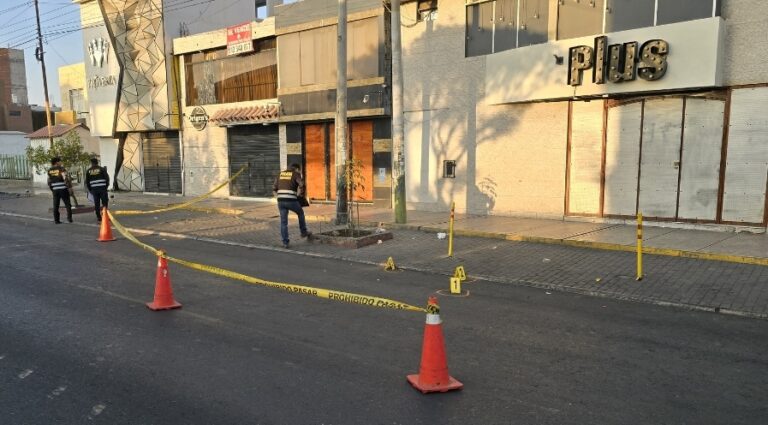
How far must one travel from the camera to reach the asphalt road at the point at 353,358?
4.15 m

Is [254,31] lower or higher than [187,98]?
higher

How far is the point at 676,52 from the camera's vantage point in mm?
11672

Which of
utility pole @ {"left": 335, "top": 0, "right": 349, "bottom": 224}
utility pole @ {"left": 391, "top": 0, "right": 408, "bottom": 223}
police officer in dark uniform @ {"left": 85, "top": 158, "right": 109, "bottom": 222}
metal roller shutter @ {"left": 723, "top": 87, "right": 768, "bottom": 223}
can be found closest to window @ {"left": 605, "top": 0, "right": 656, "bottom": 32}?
metal roller shutter @ {"left": 723, "top": 87, "right": 768, "bottom": 223}

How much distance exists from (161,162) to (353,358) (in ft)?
78.4

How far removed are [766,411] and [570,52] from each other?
34.9 ft

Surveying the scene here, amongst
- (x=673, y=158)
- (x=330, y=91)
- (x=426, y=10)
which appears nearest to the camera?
(x=673, y=158)

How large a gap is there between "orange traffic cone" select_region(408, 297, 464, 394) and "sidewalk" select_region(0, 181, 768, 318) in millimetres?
4086

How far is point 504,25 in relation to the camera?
1506 cm

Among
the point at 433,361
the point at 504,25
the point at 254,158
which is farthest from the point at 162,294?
the point at 254,158

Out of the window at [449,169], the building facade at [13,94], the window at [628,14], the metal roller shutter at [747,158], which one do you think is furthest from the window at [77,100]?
the metal roller shutter at [747,158]

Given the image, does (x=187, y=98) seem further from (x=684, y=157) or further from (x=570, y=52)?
(x=684, y=157)

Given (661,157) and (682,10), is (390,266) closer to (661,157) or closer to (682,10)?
(661,157)

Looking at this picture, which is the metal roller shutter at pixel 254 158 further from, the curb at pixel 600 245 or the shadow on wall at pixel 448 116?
the curb at pixel 600 245

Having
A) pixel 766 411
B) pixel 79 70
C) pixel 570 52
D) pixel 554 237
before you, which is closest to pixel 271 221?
pixel 554 237
